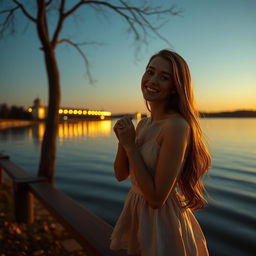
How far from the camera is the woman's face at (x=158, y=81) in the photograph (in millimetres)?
1435

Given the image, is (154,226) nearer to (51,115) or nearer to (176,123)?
(176,123)

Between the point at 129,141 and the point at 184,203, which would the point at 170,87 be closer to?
the point at 129,141

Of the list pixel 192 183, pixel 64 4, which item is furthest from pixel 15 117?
pixel 192 183

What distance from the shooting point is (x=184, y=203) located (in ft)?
5.37

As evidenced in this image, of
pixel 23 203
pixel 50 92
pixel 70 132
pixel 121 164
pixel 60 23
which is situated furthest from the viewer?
pixel 70 132

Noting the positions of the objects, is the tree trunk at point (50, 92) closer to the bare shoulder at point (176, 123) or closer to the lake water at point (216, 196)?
the lake water at point (216, 196)

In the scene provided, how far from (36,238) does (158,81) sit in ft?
13.6

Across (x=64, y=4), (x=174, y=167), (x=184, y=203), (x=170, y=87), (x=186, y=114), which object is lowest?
(x=184, y=203)

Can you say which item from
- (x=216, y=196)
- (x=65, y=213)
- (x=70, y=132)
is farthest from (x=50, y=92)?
(x=70, y=132)

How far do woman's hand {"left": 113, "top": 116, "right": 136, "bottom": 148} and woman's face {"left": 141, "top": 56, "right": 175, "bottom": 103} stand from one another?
0.20 meters

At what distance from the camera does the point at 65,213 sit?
3.22 metres

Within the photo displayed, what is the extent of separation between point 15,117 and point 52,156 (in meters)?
84.9

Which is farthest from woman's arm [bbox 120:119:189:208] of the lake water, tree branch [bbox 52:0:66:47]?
tree branch [bbox 52:0:66:47]

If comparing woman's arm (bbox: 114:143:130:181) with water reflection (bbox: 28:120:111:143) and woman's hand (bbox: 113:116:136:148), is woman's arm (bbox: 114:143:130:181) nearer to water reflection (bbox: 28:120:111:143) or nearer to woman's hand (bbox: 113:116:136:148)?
woman's hand (bbox: 113:116:136:148)
